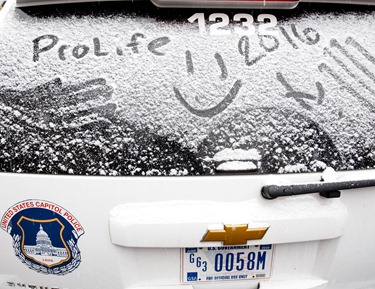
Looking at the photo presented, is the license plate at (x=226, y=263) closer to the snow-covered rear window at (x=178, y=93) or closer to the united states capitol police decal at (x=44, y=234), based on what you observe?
the snow-covered rear window at (x=178, y=93)

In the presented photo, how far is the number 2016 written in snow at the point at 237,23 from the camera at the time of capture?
1.63 metres

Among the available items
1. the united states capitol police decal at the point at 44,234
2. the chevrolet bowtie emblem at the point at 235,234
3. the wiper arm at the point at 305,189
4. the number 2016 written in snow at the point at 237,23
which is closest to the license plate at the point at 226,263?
the chevrolet bowtie emblem at the point at 235,234

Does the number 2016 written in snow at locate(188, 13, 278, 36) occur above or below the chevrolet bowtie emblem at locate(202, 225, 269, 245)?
above

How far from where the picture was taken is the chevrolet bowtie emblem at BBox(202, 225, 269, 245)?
1.38 m

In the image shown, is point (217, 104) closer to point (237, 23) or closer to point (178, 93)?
point (178, 93)

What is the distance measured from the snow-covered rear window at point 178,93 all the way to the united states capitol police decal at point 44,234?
0.50ft

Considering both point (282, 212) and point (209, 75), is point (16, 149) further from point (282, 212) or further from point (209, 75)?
point (282, 212)

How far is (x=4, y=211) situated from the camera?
4.78 ft

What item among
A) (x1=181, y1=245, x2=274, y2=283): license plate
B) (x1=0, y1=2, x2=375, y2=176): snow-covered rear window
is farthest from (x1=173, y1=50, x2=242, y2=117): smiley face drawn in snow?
(x1=181, y1=245, x2=274, y2=283): license plate

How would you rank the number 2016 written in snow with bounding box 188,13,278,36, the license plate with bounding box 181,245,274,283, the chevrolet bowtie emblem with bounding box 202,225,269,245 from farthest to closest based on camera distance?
the number 2016 written in snow with bounding box 188,13,278,36, the license plate with bounding box 181,245,274,283, the chevrolet bowtie emblem with bounding box 202,225,269,245

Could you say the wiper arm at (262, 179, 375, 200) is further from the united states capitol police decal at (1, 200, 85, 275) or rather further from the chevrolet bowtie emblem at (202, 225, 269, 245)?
the united states capitol police decal at (1, 200, 85, 275)

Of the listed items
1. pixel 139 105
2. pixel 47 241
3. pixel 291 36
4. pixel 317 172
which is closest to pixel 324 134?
pixel 317 172

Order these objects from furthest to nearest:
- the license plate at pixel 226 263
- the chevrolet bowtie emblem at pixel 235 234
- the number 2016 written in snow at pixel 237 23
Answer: the number 2016 written in snow at pixel 237 23, the license plate at pixel 226 263, the chevrolet bowtie emblem at pixel 235 234

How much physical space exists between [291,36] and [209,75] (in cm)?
42
